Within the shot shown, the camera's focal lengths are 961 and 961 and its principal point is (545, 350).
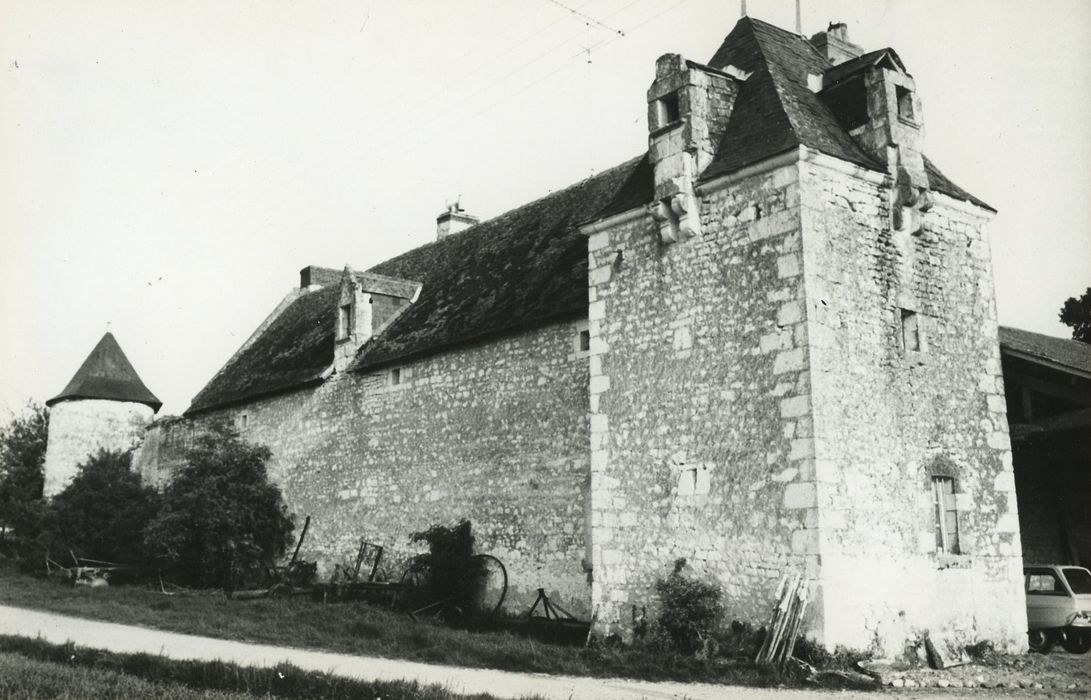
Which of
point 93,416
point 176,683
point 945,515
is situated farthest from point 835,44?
point 93,416

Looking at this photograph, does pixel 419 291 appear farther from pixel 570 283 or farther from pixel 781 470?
pixel 781 470

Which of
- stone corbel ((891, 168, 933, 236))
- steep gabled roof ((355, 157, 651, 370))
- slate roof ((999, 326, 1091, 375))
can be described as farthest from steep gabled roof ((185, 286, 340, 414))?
slate roof ((999, 326, 1091, 375))

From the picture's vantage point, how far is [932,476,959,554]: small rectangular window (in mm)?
11438

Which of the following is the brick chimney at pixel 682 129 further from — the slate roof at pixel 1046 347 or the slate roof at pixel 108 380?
the slate roof at pixel 108 380

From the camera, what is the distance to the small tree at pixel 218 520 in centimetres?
2061

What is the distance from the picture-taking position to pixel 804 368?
10453mm

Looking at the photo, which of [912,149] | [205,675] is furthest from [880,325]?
[205,675]

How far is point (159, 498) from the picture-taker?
23.8 m

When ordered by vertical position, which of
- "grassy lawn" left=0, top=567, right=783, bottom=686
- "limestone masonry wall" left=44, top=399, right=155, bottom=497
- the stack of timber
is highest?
"limestone masonry wall" left=44, top=399, right=155, bottom=497

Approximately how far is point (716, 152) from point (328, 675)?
25.3ft

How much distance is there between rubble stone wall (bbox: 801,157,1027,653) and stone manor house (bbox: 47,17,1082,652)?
0.10ft

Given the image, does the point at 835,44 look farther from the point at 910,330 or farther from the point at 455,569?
the point at 455,569

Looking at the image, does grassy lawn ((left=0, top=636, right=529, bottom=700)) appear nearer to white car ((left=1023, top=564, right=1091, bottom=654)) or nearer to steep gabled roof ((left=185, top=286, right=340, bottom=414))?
white car ((left=1023, top=564, right=1091, bottom=654))

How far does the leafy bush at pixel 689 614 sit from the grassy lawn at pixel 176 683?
3504 mm
